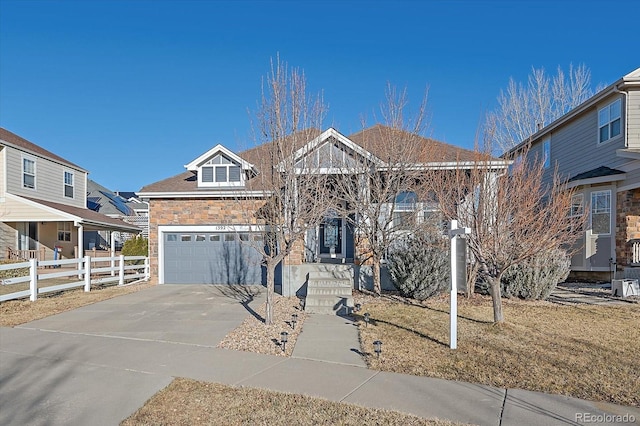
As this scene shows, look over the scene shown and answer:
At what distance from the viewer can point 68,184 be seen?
23219 millimetres

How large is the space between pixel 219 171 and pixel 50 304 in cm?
691

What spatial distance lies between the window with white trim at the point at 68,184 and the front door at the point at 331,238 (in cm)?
1629

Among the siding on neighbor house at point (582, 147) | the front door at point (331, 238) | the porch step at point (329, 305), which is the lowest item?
the porch step at point (329, 305)

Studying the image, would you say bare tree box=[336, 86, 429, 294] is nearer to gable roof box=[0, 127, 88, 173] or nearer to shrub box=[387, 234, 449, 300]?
shrub box=[387, 234, 449, 300]

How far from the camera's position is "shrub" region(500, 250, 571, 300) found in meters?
10.7

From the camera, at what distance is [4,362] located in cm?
615

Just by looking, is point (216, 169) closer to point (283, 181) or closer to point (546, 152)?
point (283, 181)

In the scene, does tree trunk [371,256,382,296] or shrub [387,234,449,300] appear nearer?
shrub [387,234,449,300]

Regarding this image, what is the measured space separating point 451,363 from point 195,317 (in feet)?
19.3

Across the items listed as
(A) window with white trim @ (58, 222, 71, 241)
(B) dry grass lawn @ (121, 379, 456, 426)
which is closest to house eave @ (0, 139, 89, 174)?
(A) window with white trim @ (58, 222, 71, 241)

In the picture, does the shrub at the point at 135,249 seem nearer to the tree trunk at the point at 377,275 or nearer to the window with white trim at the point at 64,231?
the window with white trim at the point at 64,231

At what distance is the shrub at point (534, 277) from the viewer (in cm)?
1066

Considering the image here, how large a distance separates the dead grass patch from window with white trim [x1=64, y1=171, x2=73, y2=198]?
11107 mm

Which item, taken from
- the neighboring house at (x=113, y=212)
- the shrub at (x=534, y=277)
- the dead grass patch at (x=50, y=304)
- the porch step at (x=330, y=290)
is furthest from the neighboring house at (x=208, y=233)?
the neighboring house at (x=113, y=212)
